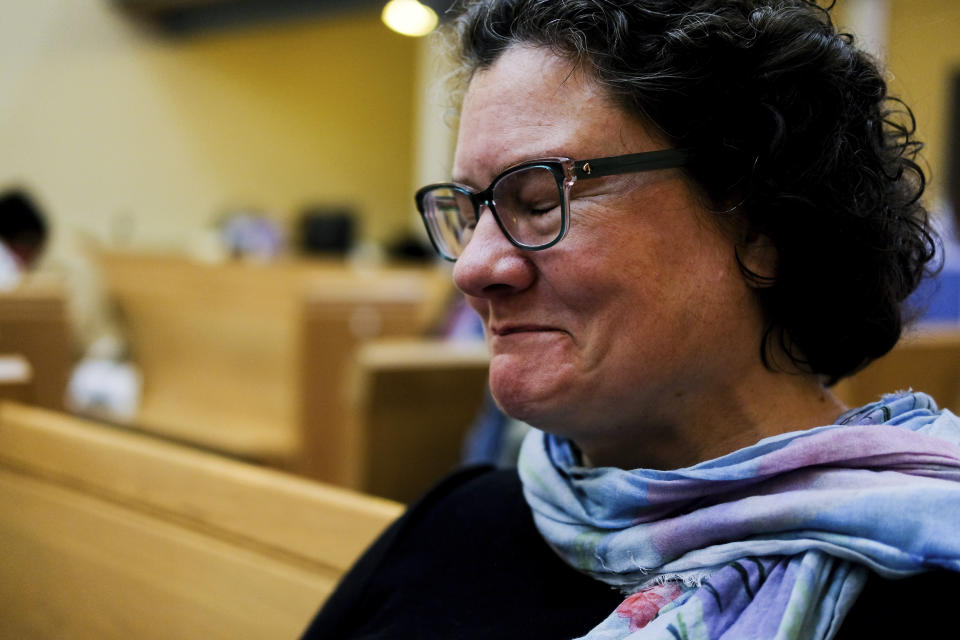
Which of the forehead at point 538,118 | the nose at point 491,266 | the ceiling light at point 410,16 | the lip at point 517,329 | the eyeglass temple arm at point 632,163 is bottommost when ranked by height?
the lip at point 517,329

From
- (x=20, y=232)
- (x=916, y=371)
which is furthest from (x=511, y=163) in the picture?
(x=20, y=232)

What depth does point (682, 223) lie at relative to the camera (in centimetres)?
88

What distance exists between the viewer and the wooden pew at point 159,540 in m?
1.25

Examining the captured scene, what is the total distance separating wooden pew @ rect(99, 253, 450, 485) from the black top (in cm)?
200

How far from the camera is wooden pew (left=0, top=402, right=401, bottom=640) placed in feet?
4.09

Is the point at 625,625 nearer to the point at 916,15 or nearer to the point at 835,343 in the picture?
the point at 835,343

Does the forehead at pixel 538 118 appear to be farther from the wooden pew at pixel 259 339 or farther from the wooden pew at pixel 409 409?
the wooden pew at pixel 259 339

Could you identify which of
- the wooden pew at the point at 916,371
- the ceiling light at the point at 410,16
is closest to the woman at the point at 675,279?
the ceiling light at the point at 410,16

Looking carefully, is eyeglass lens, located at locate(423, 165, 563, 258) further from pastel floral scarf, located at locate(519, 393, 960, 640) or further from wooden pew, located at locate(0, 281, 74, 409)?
wooden pew, located at locate(0, 281, 74, 409)

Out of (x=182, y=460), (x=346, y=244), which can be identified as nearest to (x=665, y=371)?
(x=182, y=460)

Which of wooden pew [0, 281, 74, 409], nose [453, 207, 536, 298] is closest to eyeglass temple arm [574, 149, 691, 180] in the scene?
nose [453, 207, 536, 298]

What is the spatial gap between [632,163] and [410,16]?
803 millimetres

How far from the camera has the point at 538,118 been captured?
35.5 inches

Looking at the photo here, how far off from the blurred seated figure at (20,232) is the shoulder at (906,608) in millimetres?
4937
